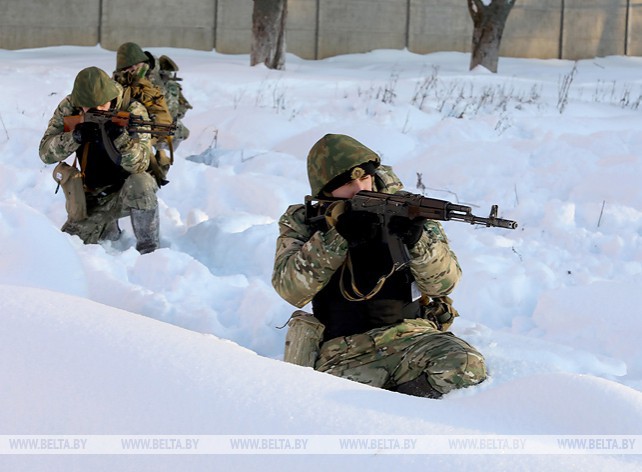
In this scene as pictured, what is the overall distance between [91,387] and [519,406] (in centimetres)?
95

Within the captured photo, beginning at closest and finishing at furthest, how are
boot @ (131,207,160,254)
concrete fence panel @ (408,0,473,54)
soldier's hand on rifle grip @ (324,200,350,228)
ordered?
soldier's hand on rifle grip @ (324,200,350,228) < boot @ (131,207,160,254) < concrete fence panel @ (408,0,473,54)

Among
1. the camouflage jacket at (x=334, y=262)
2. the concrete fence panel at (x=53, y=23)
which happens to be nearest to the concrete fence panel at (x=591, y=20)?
the concrete fence panel at (x=53, y=23)

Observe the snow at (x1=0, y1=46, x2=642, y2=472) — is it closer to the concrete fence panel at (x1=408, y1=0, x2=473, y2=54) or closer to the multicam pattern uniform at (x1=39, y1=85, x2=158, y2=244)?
the multicam pattern uniform at (x1=39, y1=85, x2=158, y2=244)

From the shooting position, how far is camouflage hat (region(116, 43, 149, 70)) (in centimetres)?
715

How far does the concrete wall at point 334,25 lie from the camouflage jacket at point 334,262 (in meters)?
14.5

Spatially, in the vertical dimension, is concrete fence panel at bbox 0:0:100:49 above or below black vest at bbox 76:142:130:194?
below

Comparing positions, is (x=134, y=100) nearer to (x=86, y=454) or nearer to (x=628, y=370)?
(x=628, y=370)

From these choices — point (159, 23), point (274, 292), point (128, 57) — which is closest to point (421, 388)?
point (274, 292)

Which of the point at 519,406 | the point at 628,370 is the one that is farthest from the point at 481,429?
the point at 628,370

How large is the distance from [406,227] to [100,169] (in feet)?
11.5

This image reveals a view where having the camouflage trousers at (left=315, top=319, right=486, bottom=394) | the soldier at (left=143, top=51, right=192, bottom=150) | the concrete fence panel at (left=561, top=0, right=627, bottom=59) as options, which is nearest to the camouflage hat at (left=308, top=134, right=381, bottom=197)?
the camouflage trousers at (left=315, top=319, right=486, bottom=394)

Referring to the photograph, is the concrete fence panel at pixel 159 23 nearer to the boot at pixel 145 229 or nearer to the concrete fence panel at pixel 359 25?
the concrete fence panel at pixel 359 25

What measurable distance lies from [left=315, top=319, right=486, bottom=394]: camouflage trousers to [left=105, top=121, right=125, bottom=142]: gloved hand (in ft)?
9.32

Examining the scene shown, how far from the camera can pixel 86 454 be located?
2018 mm
